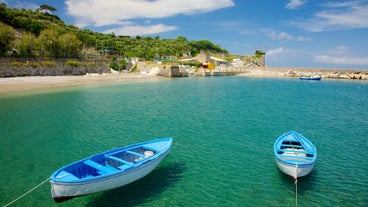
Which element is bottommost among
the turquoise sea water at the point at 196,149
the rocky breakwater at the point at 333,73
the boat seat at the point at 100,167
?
the turquoise sea water at the point at 196,149

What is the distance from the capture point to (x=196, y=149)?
16.7 metres

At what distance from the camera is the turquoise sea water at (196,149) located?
10.9 meters

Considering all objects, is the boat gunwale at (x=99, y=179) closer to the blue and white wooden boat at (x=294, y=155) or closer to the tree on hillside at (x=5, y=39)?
the blue and white wooden boat at (x=294, y=155)

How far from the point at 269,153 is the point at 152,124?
1127 centimetres

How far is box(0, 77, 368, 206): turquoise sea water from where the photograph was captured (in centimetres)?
1094

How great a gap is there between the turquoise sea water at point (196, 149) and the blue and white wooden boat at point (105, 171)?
1002 millimetres

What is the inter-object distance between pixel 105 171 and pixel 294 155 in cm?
987

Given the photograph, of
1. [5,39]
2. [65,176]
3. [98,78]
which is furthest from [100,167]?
[5,39]

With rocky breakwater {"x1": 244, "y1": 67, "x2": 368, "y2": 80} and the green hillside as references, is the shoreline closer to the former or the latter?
rocky breakwater {"x1": 244, "y1": 67, "x2": 368, "y2": 80}

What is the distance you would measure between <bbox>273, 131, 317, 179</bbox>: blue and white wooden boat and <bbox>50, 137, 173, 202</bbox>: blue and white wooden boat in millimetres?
5977

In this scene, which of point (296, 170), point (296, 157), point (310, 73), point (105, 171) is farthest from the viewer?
point (310, 73)

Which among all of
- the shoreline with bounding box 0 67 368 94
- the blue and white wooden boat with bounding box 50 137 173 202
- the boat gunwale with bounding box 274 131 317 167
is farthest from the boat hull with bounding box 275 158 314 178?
the shoreline with bounding box 0 67 368 94

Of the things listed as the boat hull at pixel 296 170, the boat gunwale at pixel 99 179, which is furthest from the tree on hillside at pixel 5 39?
the boat hull at pixel 296 170

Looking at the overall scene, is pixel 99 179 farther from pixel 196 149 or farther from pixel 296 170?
pixel 296 170
